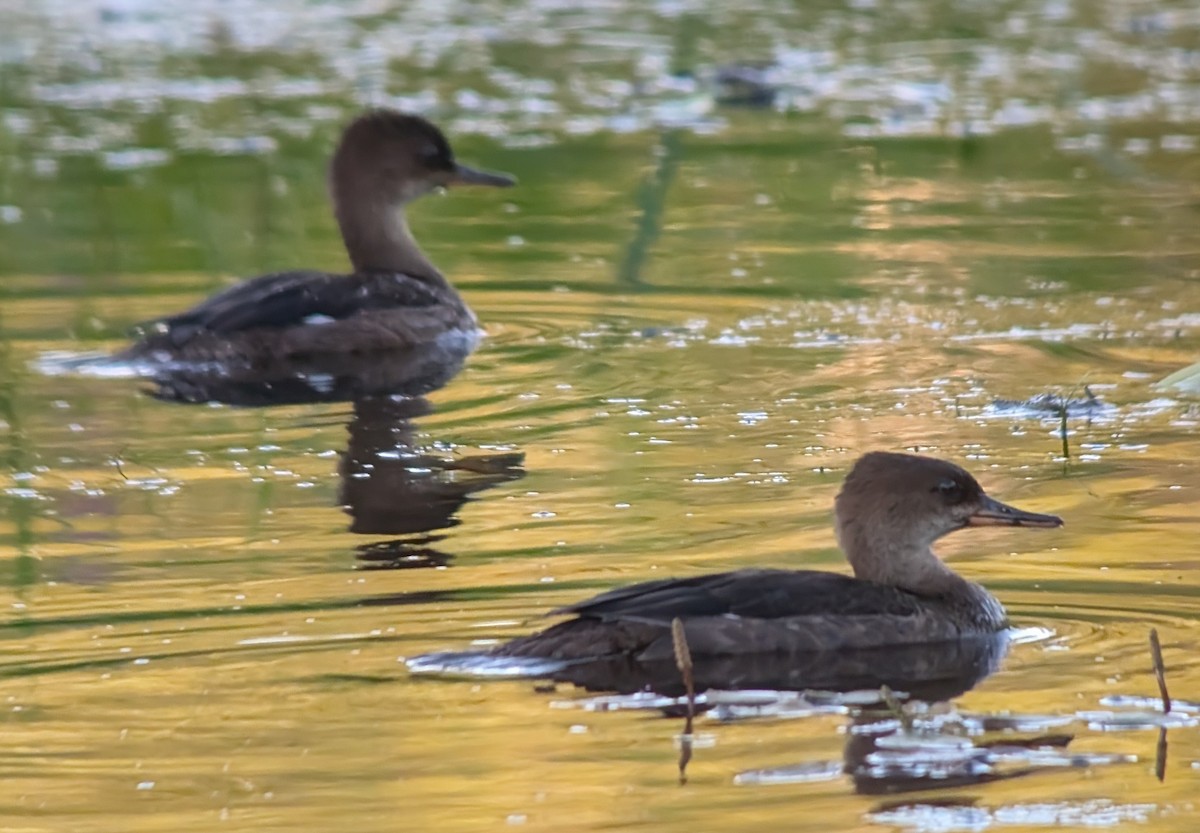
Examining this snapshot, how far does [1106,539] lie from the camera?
7.54 meters

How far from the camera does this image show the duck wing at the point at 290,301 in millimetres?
11172

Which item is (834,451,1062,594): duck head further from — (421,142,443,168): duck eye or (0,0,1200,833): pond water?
(421,142,443,168): duck eye

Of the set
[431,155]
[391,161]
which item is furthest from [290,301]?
[431,155]

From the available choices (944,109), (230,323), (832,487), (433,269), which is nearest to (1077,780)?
(832,487)

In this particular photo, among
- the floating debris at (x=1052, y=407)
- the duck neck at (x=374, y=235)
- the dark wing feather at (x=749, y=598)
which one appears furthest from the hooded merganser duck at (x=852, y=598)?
the duck neck at (x=374, y=235)

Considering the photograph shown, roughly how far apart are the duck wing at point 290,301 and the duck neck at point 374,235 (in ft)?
1.80

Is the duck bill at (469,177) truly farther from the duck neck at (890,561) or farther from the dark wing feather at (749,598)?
the dark wing feather at (749,598)

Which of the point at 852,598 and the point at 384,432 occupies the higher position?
the point at 852,598

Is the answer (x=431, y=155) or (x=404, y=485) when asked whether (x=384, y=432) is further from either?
(x=431, y=155)

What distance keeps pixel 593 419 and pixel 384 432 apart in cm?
80

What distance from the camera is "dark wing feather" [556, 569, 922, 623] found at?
255 inches

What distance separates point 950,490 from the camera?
23.6 ft

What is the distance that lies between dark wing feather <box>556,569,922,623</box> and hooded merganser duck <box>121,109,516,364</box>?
4.88 metres

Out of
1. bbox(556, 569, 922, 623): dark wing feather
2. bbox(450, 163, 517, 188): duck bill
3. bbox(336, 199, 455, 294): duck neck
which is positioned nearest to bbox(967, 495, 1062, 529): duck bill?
bbox(556, 569, 922, 623): dark wing feather
